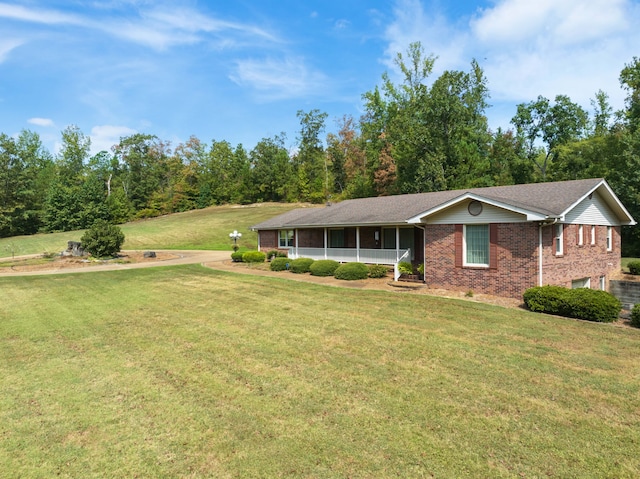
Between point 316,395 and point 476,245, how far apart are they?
1083 cm

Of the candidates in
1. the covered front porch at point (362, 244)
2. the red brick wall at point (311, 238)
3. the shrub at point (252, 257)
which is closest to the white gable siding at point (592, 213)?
the covered front porch at point (362, 244)

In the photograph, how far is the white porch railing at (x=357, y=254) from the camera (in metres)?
19.5

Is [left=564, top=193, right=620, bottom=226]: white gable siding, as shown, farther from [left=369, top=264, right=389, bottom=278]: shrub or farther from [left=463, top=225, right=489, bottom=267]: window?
[left=369, top=264, right=389, bottom=278]: shrub

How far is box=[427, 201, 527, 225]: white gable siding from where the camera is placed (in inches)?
526

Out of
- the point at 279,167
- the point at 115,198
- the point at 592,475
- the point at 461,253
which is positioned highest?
the point at 279,167

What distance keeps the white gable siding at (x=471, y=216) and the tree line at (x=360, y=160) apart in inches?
916

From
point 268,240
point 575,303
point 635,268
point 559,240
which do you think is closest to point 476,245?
point 559,240

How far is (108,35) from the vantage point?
16.2 m

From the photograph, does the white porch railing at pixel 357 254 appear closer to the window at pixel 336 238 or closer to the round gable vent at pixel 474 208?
the window at pixel 336 238

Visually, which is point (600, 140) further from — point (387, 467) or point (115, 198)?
point (115, 198)

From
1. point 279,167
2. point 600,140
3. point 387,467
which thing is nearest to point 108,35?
point 387,467

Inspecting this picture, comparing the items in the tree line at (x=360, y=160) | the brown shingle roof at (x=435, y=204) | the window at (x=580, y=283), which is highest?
the tree line at (x=360, y=160)

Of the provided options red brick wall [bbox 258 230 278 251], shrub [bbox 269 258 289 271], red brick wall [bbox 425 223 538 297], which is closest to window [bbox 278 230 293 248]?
red brick wall [bbox 258 230 278 251]

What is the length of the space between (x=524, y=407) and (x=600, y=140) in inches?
1686
